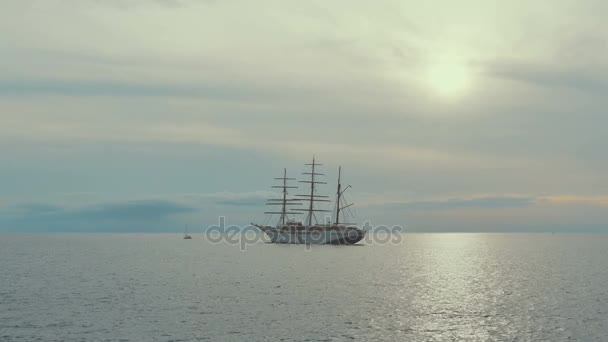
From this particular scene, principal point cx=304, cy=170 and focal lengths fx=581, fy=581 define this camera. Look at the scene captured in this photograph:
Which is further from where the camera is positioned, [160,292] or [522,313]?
[160,292]

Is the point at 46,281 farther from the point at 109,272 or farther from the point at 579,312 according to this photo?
the point at 579,312

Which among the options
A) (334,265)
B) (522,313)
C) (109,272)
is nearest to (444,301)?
(522,313)

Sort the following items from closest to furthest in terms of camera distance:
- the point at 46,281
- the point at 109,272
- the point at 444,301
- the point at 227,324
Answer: the point at 227,324, the point at 444,301, the point at 46,281, the point at 109,272

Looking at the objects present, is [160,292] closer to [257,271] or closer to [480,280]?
[257,271]

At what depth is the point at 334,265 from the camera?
4432 inches

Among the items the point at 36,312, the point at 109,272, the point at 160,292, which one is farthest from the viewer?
the point at 109,272

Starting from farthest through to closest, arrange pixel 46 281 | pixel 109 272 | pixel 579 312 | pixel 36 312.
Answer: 1. pixel 109 272
2. pixel 46 281
3. pixel 579 312
4. pixel 36 312

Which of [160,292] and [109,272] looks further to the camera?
[109,272]

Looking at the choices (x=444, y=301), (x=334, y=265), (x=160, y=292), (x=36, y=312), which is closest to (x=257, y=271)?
(x=334, y=265)

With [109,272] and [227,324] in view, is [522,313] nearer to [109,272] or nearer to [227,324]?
[227,324]

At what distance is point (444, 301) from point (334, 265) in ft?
169

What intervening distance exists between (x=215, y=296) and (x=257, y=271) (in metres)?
35.4

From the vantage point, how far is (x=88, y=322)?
1818 inches

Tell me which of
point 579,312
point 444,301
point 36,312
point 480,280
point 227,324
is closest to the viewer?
point 227,324
